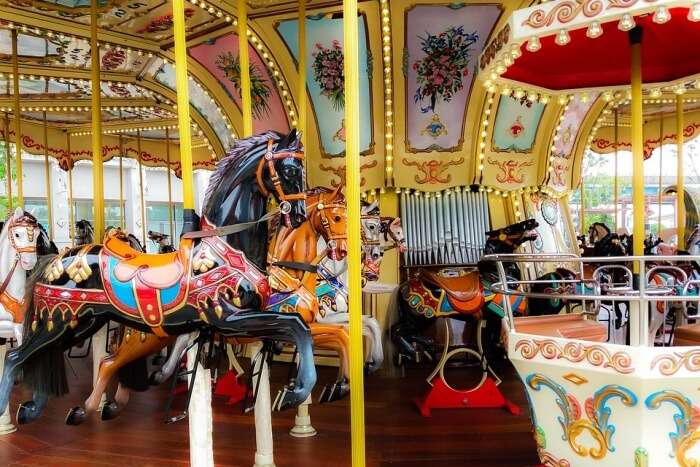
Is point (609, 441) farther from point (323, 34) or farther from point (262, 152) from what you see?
point (323, 34)

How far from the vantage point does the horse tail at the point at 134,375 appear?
A: 4031 mm

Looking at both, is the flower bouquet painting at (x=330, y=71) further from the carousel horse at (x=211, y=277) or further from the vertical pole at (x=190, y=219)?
the carousel horse at (x=211, y=277)

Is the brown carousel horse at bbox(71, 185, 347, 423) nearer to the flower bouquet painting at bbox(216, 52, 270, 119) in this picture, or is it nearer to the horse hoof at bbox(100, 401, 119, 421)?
the horse hoof at bbox(100, 401, 119, 421)

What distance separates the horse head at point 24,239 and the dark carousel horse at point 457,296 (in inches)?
113

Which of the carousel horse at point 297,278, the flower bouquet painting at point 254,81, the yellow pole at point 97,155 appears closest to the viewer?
the carousel horse at point 297,278

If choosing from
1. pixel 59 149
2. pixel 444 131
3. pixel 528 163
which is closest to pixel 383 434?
pixel 444 131

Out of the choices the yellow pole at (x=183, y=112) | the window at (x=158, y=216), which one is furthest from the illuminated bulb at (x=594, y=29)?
A: the window at (x=158, y=216)

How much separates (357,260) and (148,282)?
111 cm

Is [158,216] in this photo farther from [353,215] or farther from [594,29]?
[594,29]

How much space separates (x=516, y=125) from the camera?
6.73 metres

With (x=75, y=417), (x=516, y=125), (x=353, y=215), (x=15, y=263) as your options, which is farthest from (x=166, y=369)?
(x=516, y=125)

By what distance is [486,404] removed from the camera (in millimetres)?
4996

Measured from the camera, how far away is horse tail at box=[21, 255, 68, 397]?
132 inches

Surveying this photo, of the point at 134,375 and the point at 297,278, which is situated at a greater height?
the point at 297,278
